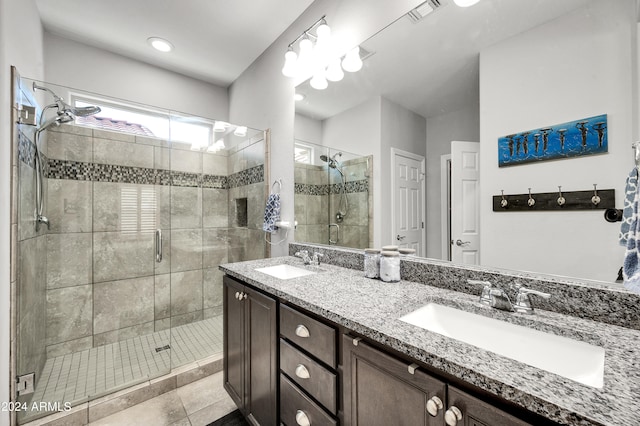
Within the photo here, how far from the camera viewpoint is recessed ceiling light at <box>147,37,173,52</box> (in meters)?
2.30

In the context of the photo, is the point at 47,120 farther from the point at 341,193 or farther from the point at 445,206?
the point at 445,206

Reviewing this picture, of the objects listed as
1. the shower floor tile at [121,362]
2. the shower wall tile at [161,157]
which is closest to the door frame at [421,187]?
the shower floor tile at [121,362]

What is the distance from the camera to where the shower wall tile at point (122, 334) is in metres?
2.22

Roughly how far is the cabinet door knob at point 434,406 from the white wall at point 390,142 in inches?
34.7

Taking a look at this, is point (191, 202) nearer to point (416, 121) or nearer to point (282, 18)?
point (282, 18)

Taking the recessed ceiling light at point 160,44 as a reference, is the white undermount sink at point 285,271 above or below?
below

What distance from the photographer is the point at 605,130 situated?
2.76 ft

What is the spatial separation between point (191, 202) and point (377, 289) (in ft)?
7.04

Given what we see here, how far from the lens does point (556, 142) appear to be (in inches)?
36.7

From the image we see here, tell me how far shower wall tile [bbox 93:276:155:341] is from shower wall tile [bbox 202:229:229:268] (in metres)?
0.50

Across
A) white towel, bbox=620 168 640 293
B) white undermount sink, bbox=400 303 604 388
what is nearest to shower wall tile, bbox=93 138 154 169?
white undermount sink, bbox=400 303 604 388

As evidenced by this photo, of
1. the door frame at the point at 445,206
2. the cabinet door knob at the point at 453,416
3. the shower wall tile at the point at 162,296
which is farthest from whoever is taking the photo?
the shower wall tile at the point at 162,296

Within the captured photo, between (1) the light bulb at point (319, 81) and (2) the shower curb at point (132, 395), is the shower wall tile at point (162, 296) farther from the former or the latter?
(1) the light bulb at point (319, 81)

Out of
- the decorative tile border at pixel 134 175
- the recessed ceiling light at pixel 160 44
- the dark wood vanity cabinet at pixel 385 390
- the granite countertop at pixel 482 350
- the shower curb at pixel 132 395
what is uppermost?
the recessed ceiling light at pixel 160 44
